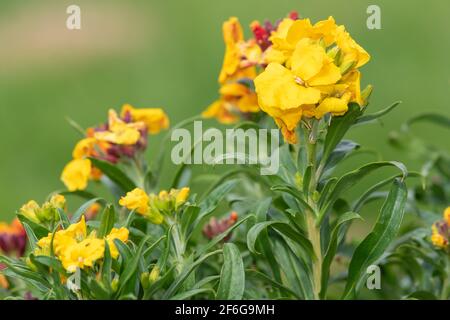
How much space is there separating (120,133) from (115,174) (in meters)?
0.13

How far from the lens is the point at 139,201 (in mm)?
2244

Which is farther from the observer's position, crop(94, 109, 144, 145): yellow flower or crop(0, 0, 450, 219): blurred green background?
crop(0, 0, 450, 219): blurred green background

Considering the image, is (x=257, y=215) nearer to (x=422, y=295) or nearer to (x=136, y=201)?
(x=136, y=201)

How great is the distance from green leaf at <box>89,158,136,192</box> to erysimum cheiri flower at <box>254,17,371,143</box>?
65cm

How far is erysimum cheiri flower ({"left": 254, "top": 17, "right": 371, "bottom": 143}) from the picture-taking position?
81.0 inches

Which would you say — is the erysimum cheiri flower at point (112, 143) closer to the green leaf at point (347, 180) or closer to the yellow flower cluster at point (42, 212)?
the yellow flower cluster at point (42, 212)

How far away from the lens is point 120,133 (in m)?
2.64

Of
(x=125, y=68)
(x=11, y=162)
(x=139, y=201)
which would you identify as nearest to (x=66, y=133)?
(x=11, y=162)

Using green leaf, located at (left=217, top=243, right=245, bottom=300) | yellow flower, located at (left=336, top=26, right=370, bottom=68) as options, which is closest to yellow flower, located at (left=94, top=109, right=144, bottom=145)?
green leaf, located at (left=217, top=243, right=245, bottom=300)

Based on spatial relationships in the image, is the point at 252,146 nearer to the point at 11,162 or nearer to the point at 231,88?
the point at 231,88

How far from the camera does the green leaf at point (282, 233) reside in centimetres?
213

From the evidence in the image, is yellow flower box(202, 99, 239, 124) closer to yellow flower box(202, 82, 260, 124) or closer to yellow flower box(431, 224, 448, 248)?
yellow flower box(202, 82, 260, 124)
